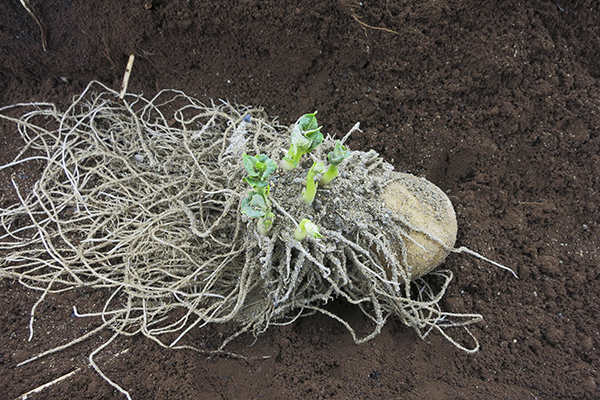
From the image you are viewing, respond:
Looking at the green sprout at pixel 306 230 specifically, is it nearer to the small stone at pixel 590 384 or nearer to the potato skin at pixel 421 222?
the potato skin at pixel 421 222

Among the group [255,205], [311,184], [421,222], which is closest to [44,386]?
[255,205]

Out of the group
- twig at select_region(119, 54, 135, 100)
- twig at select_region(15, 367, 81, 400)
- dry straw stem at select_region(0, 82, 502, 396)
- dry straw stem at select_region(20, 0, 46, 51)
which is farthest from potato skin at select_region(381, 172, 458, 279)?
dry straw stem at select_region(20, 0, 46, 51)

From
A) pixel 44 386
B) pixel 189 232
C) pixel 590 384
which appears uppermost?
pixel 590 384

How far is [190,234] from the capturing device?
127 centimetres

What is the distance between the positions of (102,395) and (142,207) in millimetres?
582

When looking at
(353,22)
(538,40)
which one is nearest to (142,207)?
(353,22)

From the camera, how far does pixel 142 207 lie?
134 cm

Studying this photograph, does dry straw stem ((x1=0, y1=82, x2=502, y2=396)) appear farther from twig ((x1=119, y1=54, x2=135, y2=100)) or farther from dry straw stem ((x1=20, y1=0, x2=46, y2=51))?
dry straw stem ((x1=20, y1=0, x2=46, y2=51))

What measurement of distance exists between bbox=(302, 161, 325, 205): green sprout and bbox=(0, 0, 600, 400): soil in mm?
463

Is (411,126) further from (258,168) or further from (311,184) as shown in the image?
(258,168)

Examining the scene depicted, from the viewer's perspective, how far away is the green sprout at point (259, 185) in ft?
3.01

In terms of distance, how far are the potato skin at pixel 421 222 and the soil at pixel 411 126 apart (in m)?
0.16

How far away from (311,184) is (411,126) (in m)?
0.69

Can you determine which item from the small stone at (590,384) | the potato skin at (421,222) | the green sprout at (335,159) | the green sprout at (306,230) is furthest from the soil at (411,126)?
the green sprout at (335,159)
